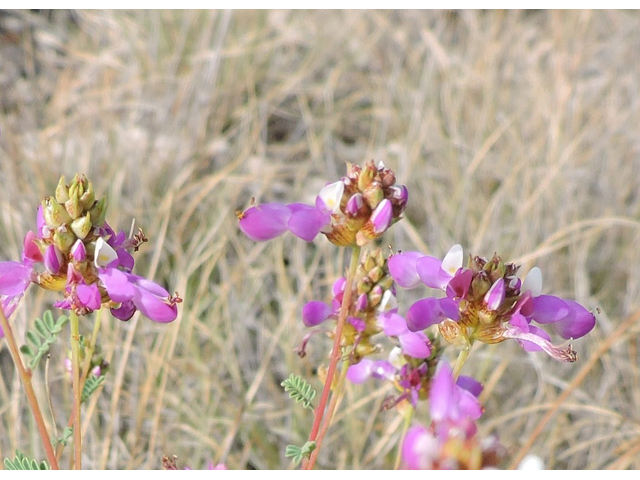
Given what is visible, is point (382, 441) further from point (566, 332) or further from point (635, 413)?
point (566, 332)

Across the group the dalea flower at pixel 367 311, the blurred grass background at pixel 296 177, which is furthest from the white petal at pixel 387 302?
the blurred grass background at pixel 296 177

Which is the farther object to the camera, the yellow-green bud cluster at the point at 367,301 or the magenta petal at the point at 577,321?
the yellow-green bud cluster at the point at 367,301

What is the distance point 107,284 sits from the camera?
1.88ft

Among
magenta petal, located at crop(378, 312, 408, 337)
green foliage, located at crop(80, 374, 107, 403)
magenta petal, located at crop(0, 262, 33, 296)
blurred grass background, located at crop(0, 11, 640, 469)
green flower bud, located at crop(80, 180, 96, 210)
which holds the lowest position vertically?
blurred grass background, located at crop(0, 11, 640, 469)

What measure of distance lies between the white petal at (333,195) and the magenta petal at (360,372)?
227 millimetres

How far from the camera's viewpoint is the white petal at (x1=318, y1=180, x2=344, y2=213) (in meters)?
0.60

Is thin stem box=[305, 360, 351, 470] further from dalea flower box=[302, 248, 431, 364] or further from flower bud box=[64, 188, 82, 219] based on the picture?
flower bud box=[64, 188, 82, 219]

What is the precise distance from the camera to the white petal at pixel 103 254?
570 mm

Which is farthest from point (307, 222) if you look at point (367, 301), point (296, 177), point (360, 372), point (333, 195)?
Answer: point (296, 177)

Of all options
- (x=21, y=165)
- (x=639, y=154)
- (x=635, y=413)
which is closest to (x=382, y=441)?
(x=635, y=413)

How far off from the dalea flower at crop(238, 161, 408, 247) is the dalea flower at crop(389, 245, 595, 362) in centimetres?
5

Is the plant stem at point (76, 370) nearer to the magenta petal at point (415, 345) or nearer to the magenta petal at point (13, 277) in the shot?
the magenta petal at point (13, 277)

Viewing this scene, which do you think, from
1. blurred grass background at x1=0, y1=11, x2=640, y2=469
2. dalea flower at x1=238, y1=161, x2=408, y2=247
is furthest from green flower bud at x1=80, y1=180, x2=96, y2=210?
blurred grass background at x1=0, y1=11, x2=640, y2=469

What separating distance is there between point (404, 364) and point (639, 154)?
1564 millimetres
